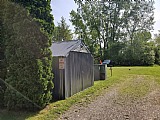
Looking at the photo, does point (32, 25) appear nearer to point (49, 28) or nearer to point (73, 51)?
point (49, 28)

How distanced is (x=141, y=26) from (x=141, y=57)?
6713 millimetres

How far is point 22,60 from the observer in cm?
505

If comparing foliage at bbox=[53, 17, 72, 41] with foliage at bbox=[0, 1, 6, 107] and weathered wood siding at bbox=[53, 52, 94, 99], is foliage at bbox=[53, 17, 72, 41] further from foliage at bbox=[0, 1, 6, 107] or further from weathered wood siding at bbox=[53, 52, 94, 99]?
foliage at bbox=[0, 1, 6, 107]

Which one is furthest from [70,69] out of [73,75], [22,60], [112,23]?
[112,23]

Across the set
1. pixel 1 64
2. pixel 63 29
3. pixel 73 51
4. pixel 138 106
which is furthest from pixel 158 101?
pixel 63 29

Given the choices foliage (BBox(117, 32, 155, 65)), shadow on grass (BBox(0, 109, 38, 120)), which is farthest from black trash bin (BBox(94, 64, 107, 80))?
foliage (BBox(117, 32, 155, 65))

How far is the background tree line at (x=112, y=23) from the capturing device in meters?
31.9

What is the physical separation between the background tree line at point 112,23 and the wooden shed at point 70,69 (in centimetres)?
2244

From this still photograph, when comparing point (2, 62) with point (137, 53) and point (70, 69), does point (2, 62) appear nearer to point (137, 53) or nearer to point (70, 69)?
point (70, 69)

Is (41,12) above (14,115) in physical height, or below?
above

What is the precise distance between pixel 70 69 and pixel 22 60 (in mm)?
2604

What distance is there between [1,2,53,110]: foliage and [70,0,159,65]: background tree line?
1046 inches

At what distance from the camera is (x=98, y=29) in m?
32.8

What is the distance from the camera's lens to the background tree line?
31.9 meters
